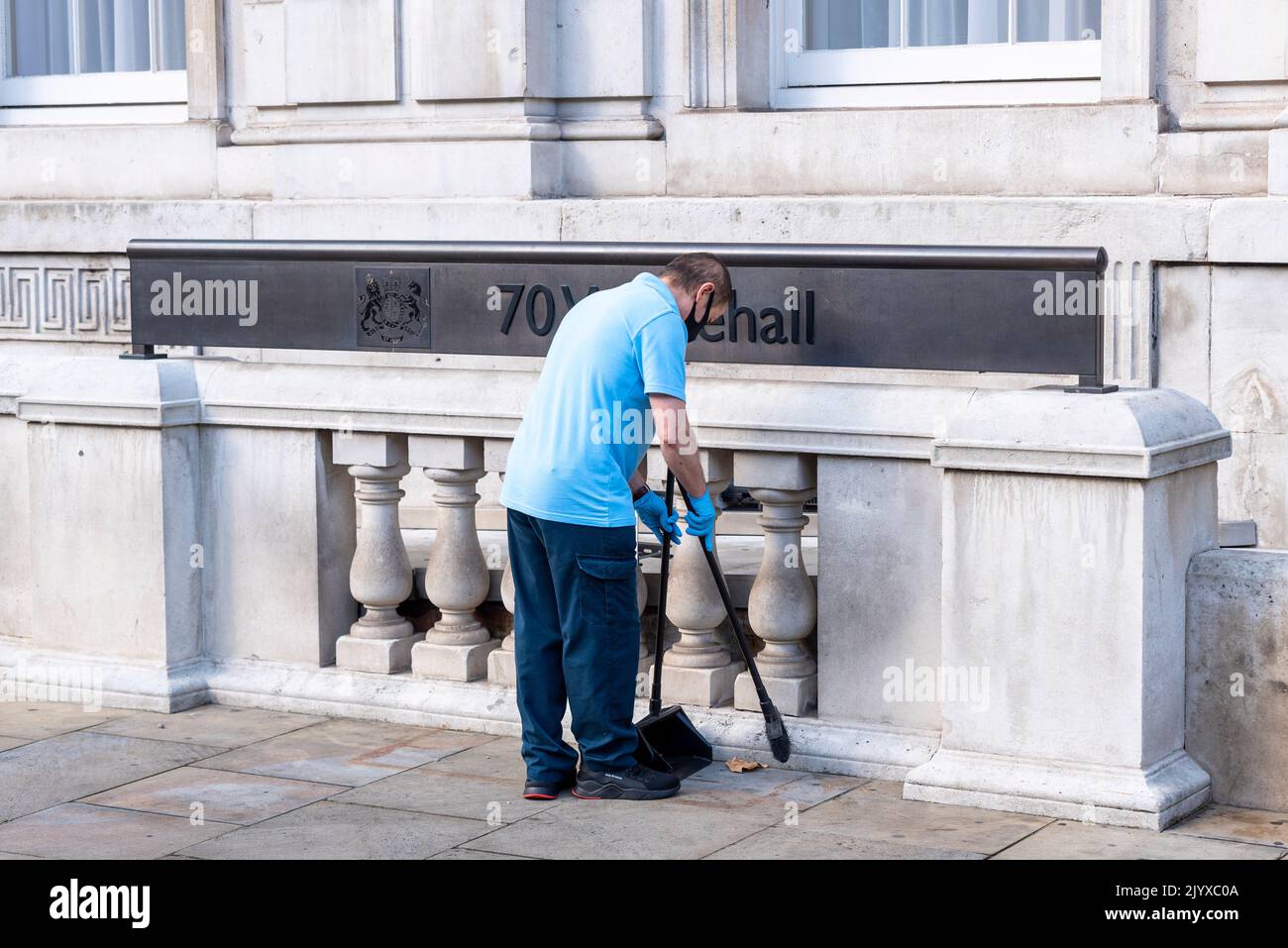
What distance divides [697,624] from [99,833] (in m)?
2.01

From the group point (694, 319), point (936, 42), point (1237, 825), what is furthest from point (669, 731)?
point (936, 42)

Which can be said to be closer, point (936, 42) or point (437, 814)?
point (437, 814)

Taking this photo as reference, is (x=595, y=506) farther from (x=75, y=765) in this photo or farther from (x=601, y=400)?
(x=75, y=765)

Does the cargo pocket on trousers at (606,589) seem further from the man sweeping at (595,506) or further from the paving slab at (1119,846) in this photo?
the paving slab at (1119,846)

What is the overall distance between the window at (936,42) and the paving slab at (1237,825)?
371 cm

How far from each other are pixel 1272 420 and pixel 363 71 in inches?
178

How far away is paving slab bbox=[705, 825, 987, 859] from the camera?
5.31 meters

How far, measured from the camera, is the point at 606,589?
585 centimetres

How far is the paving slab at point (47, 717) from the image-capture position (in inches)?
272

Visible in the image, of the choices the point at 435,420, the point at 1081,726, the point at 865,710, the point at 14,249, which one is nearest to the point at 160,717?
the point at 435,420

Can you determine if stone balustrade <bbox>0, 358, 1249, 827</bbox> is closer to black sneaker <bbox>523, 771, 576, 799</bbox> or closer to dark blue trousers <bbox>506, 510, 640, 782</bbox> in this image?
dark blue trousers <bbox>506, 510, 640, 782</bbox>

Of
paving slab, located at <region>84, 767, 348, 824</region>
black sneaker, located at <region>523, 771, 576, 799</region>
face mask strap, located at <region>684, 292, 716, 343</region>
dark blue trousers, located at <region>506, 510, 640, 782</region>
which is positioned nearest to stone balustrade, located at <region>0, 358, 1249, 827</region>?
face mask strap, located at <region>684, 292, 716, 343</region>

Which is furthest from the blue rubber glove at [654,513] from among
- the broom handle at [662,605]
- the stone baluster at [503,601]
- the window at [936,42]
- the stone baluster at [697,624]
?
the window at [936,42]

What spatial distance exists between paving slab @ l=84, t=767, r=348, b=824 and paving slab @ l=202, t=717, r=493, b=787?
0.08 metres
